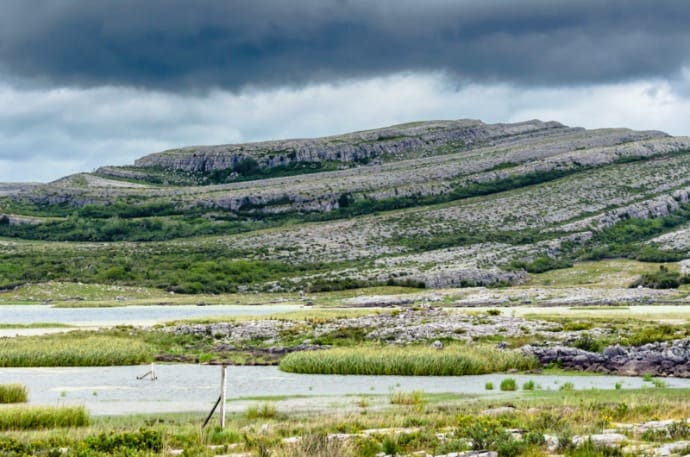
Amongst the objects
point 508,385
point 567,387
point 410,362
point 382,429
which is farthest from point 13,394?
point 567,387

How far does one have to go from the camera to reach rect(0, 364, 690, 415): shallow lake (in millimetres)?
32106

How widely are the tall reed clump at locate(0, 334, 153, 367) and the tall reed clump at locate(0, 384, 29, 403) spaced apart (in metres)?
14.4

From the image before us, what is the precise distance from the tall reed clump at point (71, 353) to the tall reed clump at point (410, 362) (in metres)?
9.61

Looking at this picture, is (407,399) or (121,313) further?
(121,313)

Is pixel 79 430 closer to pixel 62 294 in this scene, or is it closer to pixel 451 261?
pixel 62 294

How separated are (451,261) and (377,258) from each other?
46.4 ft

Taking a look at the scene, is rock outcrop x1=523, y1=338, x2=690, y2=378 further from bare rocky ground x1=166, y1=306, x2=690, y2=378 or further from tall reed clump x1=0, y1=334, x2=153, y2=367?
tall reed clump x1=0, y1=334, x2=153, y2=367

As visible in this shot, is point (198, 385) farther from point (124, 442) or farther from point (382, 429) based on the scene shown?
point (124, 442)

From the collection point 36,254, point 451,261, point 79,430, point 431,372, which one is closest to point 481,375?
point 431,372

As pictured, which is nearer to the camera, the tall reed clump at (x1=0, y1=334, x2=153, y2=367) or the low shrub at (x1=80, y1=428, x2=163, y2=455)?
the low shrub at (x1=80, y1=428, x2=163, y2=455)

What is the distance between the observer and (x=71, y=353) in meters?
47.0

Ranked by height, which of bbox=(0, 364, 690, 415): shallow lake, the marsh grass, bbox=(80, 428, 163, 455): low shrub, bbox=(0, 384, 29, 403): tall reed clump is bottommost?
bbox=(0, 364, 690, 415): shallow lake

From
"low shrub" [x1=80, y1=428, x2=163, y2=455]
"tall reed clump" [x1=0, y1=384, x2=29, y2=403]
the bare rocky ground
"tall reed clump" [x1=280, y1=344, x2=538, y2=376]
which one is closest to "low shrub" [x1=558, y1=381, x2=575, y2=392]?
the bare rocky ground

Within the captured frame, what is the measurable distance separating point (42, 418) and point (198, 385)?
1201 centimetres
